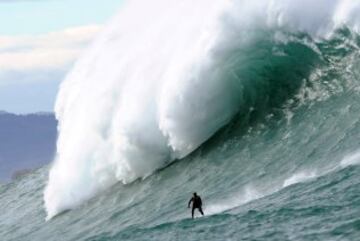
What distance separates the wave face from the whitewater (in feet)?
0.17

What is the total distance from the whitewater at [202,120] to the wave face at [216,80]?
5 centimetres

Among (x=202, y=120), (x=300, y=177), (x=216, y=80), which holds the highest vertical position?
(x=216, y=80)

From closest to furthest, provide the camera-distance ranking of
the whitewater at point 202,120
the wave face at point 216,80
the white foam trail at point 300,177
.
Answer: the white foam trail at point 300,177 < the whitewater at point 202,120 < the wave face at point 216,80

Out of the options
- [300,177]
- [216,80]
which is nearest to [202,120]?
[216,80]

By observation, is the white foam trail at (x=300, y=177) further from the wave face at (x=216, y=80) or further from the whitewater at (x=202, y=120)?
the wave face at (x=216, y=80)

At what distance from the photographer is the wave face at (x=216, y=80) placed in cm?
2811

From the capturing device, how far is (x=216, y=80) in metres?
29.0

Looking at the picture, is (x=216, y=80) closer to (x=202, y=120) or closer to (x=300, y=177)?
(x=202, y=120)

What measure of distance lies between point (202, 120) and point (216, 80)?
1.62m

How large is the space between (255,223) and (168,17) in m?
17.7

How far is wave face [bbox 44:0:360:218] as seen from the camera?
28.1 m

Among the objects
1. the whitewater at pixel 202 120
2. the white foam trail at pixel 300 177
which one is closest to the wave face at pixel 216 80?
the whitewater at pixel 202 120

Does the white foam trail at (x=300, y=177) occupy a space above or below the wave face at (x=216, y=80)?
below

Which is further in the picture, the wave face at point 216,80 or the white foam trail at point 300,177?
the wave face at point 216,80
